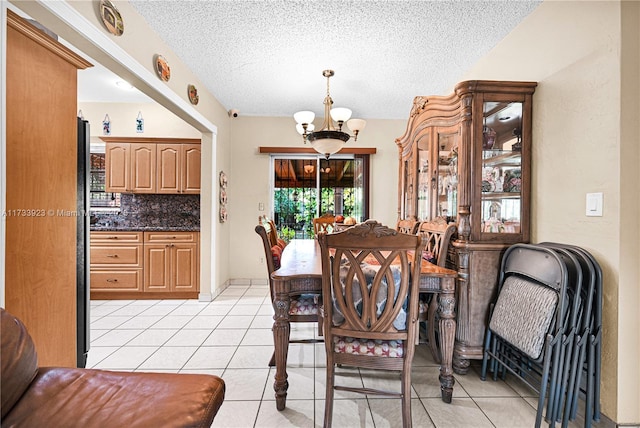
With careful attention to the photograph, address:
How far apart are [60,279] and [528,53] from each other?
3.42 metres

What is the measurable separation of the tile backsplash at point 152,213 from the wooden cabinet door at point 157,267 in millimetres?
389

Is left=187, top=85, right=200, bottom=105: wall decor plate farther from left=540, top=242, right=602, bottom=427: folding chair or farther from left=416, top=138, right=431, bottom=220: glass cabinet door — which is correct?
left=540, top=242, right=602, bottom=427: folding chair

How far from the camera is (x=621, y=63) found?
1.44 meters

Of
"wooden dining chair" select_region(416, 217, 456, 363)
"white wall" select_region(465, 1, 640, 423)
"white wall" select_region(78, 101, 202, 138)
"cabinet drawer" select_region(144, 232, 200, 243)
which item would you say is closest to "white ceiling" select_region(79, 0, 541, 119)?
"white wall" select_region(78, 101, 202, 138)

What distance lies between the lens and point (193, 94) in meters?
3.11

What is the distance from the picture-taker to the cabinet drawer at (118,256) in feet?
11.8

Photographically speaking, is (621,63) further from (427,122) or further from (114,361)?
(114,361)

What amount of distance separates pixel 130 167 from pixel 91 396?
3578mm

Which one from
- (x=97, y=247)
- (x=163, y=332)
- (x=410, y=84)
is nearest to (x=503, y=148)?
(x=410, y=84)

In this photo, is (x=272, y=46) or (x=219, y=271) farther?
(x=219, y=271)

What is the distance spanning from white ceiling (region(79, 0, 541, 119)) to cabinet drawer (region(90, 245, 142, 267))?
6.45 feet

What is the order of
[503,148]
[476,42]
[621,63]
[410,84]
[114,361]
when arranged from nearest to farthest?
[621,63], [503,148], [114,361], [476,42], [410,84]

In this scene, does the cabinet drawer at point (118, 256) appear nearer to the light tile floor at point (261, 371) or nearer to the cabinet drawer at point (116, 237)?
the cabinet drawer at point (116, 237)

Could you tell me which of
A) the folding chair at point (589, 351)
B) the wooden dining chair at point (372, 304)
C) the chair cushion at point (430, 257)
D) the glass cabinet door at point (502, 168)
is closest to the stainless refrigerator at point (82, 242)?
the wooden dining chair at point (372, 304)
